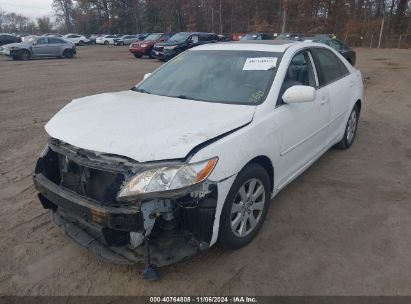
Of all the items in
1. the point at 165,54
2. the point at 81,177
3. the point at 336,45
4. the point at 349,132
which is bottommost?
the point at 165,54

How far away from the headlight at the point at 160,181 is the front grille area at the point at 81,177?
11 cm

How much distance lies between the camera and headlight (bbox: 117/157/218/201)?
8.05 ft

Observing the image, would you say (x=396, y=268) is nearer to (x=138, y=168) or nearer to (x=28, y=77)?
(x=138, y=168)

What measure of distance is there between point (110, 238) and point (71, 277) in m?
0.53

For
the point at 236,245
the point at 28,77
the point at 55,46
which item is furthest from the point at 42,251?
the point at 55,46

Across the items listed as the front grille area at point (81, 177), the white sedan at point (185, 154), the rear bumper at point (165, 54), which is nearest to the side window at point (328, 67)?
the white sedan at point (185, 154)

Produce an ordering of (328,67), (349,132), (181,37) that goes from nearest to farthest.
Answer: (328,67) → (349,132) → (181,37)

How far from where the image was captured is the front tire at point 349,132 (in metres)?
5.43

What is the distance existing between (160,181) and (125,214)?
1.04 ft

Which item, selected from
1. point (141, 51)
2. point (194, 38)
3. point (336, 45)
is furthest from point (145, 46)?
point (336, 45)

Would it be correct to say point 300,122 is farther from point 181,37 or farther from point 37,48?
point 37,48

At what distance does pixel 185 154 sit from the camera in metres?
2.51

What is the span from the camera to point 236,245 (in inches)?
121

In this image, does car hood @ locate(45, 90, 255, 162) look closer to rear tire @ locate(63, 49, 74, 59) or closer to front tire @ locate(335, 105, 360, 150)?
front tire @ locate(335, 105, 360, 150)
